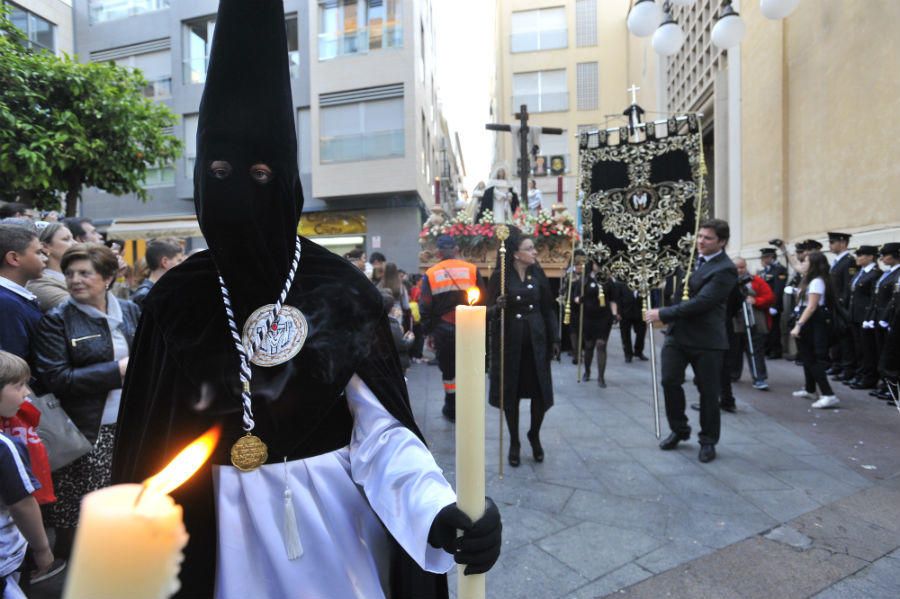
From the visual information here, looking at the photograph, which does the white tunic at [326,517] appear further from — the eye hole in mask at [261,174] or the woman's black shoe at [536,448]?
the woman's black shoe at [536,448]

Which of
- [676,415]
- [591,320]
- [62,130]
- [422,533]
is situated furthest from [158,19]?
[422,533]

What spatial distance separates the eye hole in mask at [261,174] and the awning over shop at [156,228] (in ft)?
41.3

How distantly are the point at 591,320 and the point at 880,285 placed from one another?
139 inches

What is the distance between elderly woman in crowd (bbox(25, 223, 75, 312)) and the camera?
3.34 m

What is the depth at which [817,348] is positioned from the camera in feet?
21.6

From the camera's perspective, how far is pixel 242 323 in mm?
1657

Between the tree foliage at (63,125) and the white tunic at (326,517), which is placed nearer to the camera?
the white tunic at (326,517)

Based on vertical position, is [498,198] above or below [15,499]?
above

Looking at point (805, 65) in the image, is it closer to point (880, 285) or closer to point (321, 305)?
point (880, 285)

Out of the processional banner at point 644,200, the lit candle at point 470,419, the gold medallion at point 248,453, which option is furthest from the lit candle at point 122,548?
the processional banner at point 644,200

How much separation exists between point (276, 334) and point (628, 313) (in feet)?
29.5

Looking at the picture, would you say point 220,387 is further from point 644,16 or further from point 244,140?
point 644,16

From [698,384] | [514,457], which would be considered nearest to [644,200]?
[698,384]

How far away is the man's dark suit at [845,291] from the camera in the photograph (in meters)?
7.89
